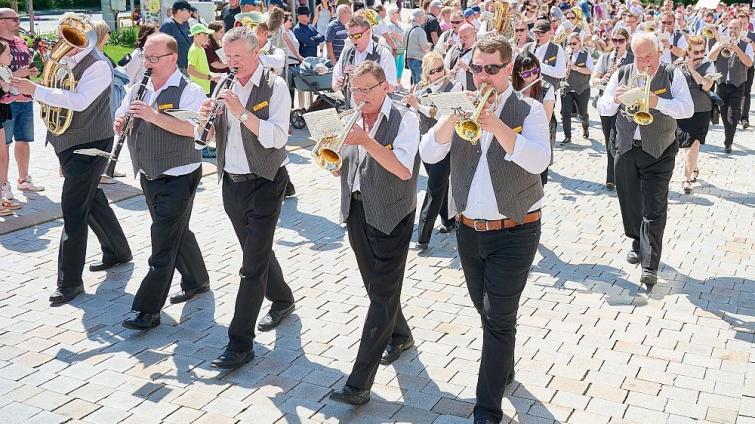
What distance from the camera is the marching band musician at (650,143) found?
6.56m

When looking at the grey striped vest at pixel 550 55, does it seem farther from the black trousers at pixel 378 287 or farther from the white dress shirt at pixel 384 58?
the black trousers at pixel 378 287

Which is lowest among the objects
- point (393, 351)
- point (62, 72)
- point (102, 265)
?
point (102, 265)

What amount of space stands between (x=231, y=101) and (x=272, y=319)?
1701mm

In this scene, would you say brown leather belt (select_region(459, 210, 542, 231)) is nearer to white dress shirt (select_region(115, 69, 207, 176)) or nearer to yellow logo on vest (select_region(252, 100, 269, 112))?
yellow logo on vest (select_region(252, 100, 269, 112))

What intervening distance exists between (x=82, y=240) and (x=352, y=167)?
8.55 feet

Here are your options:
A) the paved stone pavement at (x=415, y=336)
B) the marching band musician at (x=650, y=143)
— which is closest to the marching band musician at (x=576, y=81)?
the paved stone pavement at (x=415, y=336)

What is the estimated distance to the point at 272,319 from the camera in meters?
5.94

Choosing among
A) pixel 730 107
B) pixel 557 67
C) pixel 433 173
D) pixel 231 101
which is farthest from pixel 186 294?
pixel 730 107

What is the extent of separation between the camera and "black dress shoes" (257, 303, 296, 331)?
5879mm

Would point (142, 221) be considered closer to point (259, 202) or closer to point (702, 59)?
point (259, 202)

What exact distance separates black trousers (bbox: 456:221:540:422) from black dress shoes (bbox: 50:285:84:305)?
337cm

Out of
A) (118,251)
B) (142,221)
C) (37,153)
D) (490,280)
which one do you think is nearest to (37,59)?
(37,153)

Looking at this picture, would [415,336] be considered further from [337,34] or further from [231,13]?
[231,13]

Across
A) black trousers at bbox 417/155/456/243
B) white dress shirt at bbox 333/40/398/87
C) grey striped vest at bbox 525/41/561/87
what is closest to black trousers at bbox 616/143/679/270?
black trousers at bbox 417/155/456/243
